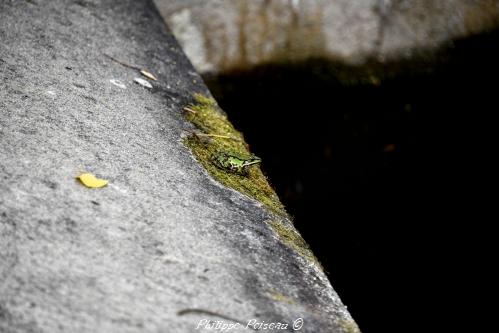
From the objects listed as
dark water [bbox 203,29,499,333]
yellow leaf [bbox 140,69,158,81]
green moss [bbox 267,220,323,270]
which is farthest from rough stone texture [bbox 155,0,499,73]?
green moss [bbox 267,220,323,270]

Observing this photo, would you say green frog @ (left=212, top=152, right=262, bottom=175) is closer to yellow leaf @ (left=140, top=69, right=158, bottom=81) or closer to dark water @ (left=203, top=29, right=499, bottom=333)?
yellow leaf @ (left=140, top=69, right=158, bottom=81)

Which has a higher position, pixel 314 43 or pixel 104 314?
pixel 104 314

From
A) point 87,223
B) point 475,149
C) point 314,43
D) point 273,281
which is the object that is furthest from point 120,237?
point 475,149

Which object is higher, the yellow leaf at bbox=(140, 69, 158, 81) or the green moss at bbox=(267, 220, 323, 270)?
the green moss at bbox=(267, 220, 323, 270)

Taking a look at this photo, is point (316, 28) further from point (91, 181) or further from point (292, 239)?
point (91, 181)

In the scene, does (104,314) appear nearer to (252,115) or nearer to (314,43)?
(252,115)

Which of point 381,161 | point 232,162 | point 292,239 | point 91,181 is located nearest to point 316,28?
point 381,161
